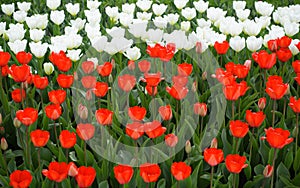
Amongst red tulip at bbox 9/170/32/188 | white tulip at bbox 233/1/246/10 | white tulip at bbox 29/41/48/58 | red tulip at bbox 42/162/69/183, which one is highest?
white tulip at bbox 233/1/246/10

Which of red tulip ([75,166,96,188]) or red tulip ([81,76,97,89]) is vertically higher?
red tulip ([81,76,97,89])

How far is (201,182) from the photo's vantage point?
2.68 m

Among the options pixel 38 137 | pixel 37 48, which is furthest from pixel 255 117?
pixel 37 48

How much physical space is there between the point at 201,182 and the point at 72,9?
2.52m

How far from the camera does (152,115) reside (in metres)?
3.08

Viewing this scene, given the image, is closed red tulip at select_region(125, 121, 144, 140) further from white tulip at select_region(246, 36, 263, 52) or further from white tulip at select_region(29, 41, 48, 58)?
white tulip at select_region(246, 36, 263, 52)

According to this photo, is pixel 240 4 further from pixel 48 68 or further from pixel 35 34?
pixel 48 68

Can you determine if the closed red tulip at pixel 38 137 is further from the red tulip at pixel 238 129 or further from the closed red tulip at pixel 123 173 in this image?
the red tulip at pixel 238 129

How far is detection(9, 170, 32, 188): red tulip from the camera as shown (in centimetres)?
217

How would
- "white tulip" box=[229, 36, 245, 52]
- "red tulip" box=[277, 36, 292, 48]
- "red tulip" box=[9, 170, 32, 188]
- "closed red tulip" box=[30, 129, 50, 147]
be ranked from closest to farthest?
1. "red tulip" box=[9, 170, 32, 188]
2. "closed red tulip" box=[30, 129, 50, 147]
3. "red tulip" box=[277, 36, 292, 48]
4. "white tulip" box=[229, 36, 245, 52]

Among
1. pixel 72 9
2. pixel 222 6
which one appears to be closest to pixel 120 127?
pixel 72 9

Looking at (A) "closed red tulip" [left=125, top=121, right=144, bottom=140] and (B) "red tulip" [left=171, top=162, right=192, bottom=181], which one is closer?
(B) "red tulip" [left=171, top=162, right=192, bottom=181]

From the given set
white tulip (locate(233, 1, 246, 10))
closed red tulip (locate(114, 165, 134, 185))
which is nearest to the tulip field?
closed red tulip (locate(114, 165, 134, 185))

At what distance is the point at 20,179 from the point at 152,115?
3.40 feet
